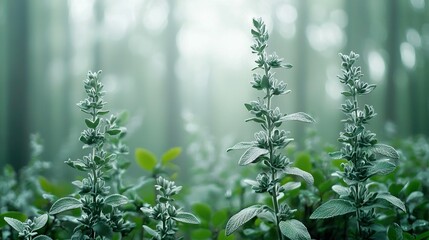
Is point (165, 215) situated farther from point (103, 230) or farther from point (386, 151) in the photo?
point (386, 151)

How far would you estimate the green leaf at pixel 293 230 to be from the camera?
98 centimetres

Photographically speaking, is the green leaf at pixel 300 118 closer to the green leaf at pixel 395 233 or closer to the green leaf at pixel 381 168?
the green leaf at pixel 381 168

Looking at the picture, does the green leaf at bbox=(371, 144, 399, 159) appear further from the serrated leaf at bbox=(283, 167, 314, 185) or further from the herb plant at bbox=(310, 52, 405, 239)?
the serrated leaf at bbox=(283, 167, 314, 185)

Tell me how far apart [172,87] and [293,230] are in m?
13.6

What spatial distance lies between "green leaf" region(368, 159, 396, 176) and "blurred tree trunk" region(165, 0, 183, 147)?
12.8 m

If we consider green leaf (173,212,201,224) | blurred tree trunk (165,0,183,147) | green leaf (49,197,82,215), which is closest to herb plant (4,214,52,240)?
green leaf (49,197,82,215)

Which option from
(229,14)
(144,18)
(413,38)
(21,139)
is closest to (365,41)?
(413,38)

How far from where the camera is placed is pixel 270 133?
3.55 feet

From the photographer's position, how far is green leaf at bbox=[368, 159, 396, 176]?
1.05 metres

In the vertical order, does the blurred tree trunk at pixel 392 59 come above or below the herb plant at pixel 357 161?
above

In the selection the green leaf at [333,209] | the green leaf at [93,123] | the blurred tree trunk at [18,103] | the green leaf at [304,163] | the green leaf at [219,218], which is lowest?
the green leaf at [219,218]

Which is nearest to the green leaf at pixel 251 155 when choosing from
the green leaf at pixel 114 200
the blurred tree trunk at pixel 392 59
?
the green leaf at pixel 114 200

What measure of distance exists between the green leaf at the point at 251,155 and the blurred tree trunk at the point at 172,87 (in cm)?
1277

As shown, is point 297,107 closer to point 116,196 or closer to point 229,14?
point 229,14
